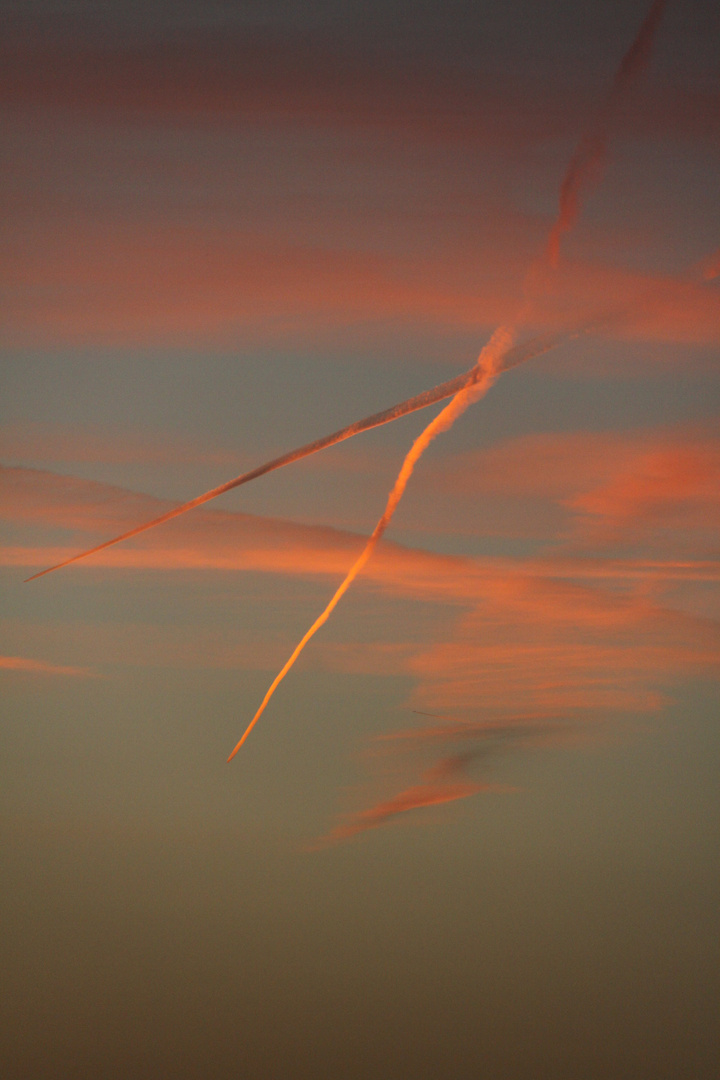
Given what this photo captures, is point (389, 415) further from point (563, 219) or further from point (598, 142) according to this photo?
point (598, 142)

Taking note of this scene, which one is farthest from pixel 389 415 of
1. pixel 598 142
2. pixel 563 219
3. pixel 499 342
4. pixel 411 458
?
pixel 598 142

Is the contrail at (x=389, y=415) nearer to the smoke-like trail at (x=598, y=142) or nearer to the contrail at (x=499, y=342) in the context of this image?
the contrail at (x=499, y=342)

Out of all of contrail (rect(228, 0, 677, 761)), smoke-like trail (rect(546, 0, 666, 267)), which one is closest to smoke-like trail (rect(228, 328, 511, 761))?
contrail (rect(228, 0, 677, 761))

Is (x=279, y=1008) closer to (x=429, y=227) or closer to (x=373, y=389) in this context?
(x=373, y=389)

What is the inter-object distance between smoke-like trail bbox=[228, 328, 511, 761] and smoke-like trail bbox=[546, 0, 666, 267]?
7.9 inches

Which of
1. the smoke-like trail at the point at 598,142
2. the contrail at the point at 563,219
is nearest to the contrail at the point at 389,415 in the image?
the contrail at the point at 563,219

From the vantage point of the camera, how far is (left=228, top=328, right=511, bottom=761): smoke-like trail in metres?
1.71

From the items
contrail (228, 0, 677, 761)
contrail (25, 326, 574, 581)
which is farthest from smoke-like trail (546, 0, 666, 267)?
contrail (25, 326, 574, 581)

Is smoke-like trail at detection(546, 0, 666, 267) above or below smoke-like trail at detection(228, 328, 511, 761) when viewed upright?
above

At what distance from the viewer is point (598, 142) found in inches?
65.7

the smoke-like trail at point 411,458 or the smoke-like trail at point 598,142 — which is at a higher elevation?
the smoke-like trail at point 598,142

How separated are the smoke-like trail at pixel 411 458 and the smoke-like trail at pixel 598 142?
200 mm

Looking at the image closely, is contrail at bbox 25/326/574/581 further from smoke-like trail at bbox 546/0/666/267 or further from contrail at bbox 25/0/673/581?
smoke-like trail at bbox 546/0/666/267

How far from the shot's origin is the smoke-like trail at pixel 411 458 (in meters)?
1.71
